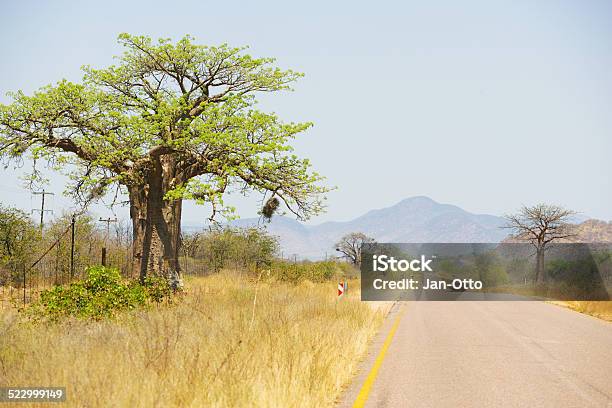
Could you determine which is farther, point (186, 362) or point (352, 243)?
point (352, 243)

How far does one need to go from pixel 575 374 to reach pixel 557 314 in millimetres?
15431

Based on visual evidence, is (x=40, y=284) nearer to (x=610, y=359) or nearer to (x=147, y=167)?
(x=147, y=167)

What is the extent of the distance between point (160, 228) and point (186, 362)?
59.6 feet

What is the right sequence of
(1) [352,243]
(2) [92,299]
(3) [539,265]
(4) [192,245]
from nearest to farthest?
(2) [92,299] < (4) [192,245] < (3) [539,265] < (1) [352,243]

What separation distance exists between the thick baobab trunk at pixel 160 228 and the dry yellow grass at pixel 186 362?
12.3 m

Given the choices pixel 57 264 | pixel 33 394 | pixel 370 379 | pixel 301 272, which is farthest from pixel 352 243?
pixel 33 394

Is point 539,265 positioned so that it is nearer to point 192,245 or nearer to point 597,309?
point 192,245

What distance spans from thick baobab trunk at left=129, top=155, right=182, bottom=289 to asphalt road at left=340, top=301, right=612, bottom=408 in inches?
378

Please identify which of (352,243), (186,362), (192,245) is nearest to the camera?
(186,362)

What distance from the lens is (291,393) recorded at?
838 centimetres

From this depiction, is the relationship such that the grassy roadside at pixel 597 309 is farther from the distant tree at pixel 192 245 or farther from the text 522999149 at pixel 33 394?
the distant tree at pixel 192 245

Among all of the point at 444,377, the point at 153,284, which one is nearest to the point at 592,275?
the point at 153,284

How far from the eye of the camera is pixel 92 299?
16.2m

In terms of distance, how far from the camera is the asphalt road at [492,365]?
31.8 feet
